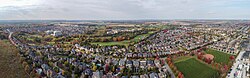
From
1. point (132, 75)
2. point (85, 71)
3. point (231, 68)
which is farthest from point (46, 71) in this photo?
point (231, 68)

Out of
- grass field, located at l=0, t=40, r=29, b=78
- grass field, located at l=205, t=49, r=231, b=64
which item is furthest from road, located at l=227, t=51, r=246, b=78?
grass field, located at l=0, t=40, r=29, b=78

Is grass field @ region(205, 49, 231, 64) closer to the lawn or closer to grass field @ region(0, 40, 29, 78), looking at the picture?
the lawn

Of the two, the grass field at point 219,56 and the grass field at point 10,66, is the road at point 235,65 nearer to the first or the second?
the grass field at point 219,56

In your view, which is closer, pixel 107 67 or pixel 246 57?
pixel 107 67

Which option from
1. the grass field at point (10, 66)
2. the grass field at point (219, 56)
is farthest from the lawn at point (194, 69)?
the grass field at point (10, 66)

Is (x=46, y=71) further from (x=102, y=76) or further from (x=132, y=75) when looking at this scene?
(x=132, y=75)
